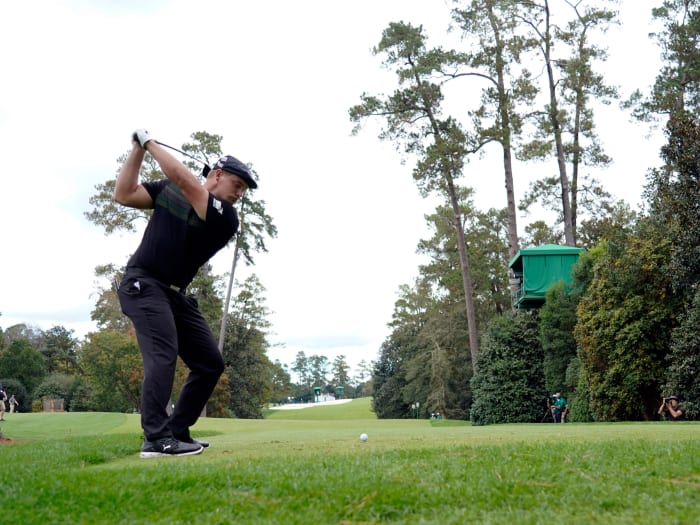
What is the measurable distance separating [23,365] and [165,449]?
73.1 m

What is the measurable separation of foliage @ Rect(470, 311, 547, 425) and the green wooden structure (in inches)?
81.0

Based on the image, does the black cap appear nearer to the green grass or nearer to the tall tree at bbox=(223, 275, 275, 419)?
the green grass

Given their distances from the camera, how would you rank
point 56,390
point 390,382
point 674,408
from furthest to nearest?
1. point 390,382
2. point 56,390
3. point 674,408

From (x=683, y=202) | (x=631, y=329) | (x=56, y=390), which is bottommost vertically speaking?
(x=56, y=390)

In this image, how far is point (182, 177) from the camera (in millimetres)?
4797

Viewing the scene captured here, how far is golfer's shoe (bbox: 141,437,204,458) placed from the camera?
4.98 m

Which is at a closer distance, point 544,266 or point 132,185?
point 132,185

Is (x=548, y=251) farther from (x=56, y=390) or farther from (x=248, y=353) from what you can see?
(x=56, y=390)

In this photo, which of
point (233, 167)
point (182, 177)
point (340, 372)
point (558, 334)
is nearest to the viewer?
point (182, 177)

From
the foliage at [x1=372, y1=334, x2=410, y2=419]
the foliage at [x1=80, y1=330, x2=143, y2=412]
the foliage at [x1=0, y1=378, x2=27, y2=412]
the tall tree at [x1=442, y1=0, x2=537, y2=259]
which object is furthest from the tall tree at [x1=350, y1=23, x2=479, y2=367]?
the foliage at [x1=0, y1=378, x2=27, y2=412]

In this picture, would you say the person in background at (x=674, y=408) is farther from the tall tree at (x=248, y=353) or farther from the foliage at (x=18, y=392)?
the foliage at (x=18, y=392)

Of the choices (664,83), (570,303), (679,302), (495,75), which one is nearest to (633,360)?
(679,302)

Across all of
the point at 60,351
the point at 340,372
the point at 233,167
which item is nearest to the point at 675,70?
the point at 233,167

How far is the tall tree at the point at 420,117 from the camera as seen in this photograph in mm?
33562
